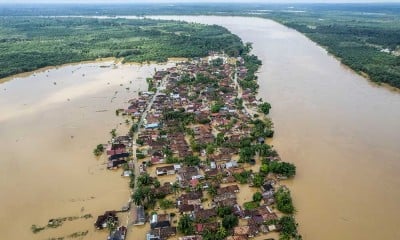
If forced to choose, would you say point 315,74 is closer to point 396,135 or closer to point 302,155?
point 396,135

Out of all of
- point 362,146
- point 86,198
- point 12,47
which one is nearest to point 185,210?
point 86,198

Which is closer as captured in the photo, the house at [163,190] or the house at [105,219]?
the house at [105,219]

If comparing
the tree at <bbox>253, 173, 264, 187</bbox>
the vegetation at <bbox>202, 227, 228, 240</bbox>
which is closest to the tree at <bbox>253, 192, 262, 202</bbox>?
the tree at <bbox>253, 173, 264, 187</bbox>

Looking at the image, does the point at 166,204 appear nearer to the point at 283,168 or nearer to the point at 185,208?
the point at 185,208

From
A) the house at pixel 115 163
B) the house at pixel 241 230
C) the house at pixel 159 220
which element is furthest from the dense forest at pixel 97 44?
the house at pixel 241 230

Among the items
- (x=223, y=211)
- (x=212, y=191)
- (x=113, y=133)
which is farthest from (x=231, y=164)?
(x=113, y=133)

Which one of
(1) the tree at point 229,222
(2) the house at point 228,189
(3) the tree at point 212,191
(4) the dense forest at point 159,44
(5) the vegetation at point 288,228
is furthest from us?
(4) the dense forest at point 159,44

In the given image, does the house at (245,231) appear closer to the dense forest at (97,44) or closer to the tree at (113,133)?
the tree at (113,133)
